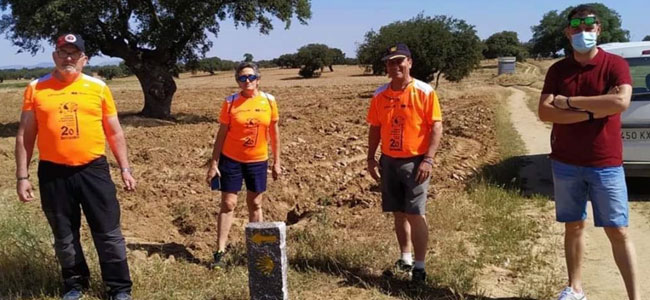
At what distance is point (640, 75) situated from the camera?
23.8ft

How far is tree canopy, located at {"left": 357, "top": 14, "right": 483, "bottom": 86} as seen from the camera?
32.3 meters

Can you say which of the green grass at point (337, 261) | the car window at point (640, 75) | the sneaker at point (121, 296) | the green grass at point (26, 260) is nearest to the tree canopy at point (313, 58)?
the car window at point (640, 75)

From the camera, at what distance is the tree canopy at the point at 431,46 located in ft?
106

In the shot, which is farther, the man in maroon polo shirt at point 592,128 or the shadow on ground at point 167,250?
the shadow on ground at point 167,250

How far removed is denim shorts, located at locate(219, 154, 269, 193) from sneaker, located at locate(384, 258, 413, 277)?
1.34 m

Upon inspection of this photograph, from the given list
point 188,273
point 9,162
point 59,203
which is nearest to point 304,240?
point 188,273

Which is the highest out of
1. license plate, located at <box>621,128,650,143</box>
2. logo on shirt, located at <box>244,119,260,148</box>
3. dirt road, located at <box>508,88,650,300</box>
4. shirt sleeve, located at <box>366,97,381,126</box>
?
shirt sleeve, located at <box>366,97,381,126</box>

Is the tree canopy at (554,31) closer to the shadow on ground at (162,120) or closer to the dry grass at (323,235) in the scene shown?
the shadow on ground at (162,120)

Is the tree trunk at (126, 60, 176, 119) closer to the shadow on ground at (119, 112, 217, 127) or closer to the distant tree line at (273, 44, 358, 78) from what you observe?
the shadow on ground at (119, 112, 217, 127)

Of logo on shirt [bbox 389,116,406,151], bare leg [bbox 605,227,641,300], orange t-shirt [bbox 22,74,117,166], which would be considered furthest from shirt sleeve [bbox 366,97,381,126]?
orange t-shirt [bbox 22,74,117,166]

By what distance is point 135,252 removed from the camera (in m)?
5.55

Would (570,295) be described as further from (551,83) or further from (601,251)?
(601,251)

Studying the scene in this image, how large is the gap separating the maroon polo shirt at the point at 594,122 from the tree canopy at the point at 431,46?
2818cm

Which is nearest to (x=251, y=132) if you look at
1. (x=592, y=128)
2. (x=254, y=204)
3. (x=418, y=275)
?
(x=254, y=204)
